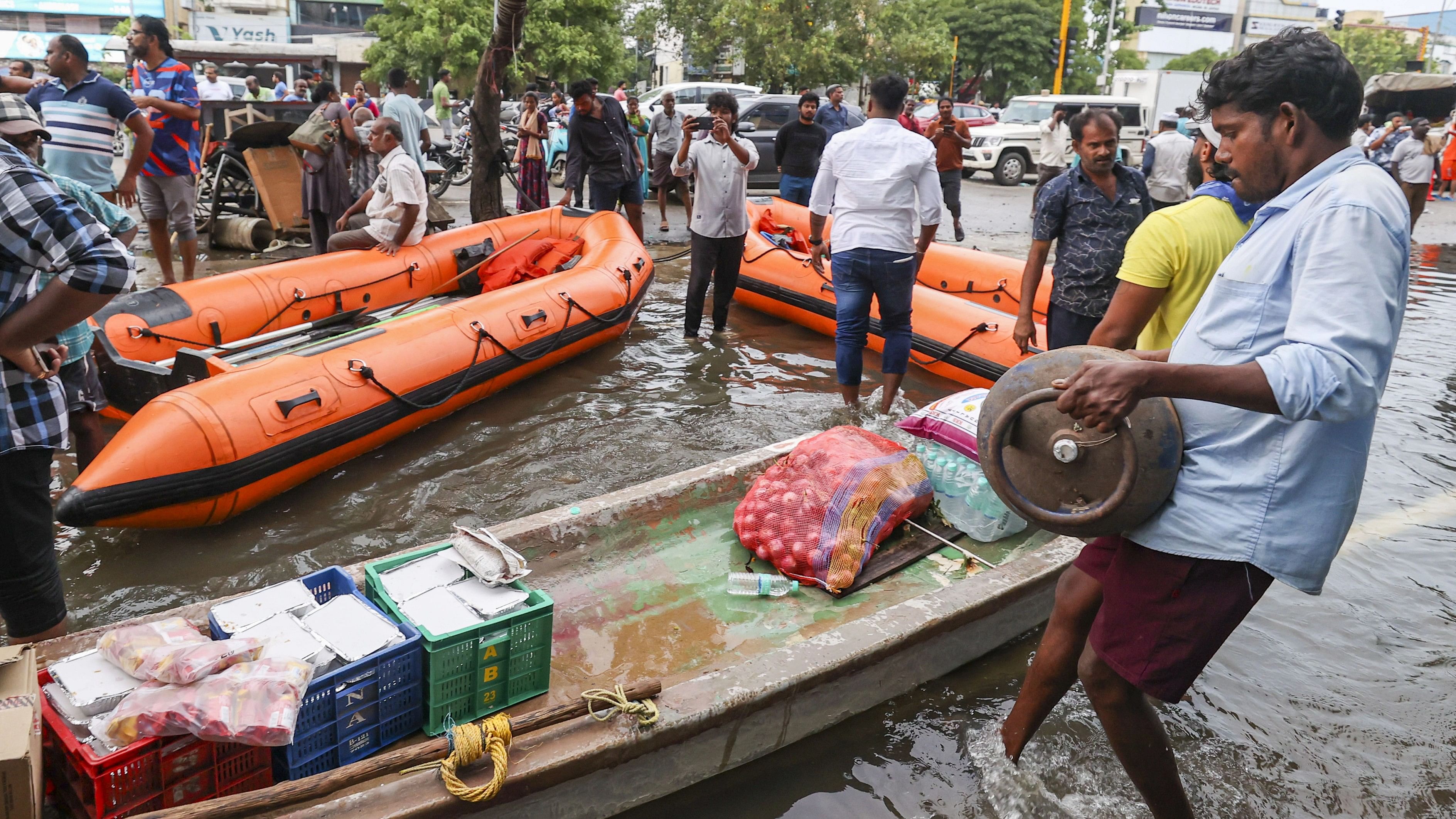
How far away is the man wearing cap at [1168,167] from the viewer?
9.43 meters

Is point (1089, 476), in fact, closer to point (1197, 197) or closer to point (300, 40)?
→ point (1197, 197)

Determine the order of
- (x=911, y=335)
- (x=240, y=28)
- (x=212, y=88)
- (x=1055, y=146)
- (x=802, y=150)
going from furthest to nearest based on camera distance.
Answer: (x=240, y=28) → (x=212, y=88) → (x=1055, y=146) → (x=802, y=150) → (x=911, y=335)

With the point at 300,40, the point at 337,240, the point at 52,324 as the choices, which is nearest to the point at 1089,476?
the point at 52,324

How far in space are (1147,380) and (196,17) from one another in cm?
5731

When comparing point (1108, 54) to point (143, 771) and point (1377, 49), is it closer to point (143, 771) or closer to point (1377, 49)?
point (1377, 49)

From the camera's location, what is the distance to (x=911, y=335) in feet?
19.3

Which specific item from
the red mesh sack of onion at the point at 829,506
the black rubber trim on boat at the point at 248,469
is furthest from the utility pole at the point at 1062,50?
the red mesh sack of onion at the point at 829,506

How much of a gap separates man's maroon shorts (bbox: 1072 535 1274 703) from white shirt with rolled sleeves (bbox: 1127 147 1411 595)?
6 centimetres

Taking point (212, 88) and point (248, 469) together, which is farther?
point (212, 88)

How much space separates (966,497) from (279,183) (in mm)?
8623

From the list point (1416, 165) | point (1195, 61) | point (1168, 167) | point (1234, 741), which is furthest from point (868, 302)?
point (1195, 61)

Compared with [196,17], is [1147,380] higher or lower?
lower

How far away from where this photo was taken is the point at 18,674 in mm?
2184

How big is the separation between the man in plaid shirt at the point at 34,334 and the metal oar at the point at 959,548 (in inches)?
116
